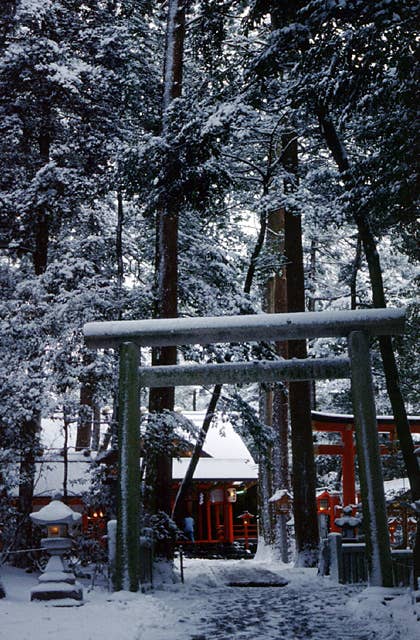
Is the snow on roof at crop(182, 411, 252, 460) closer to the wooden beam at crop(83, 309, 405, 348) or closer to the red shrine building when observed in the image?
the red shrine building

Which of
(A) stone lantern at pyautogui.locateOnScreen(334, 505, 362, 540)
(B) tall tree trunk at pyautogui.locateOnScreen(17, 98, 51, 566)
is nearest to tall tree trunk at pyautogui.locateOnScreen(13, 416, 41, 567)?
(B) tall tree trunk at pyautogui.locateOnScreen(17, 98, 51, 566)

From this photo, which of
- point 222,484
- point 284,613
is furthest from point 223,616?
point 222,484

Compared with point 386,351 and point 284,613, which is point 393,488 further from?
point 284,613

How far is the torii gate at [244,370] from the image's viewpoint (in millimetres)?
8383

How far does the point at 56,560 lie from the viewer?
29.8 ft

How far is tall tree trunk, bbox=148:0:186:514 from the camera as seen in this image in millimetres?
11602

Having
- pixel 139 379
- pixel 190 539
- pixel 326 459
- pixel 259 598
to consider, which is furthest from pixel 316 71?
pixel 326 459

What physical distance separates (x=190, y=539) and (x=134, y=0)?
1663cm

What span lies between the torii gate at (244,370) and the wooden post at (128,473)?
0.04 feet

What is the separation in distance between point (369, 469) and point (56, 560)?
448 cm

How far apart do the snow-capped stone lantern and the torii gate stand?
86 centimetres

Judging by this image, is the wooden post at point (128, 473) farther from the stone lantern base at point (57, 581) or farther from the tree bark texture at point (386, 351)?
the tree bark texture at point (386, 351)

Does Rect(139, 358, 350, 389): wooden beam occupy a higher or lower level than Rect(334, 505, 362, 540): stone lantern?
higher

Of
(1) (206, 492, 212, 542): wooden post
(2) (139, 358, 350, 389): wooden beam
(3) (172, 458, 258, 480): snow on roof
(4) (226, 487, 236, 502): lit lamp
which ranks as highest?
(2) (139, 358, 350, 389): wooden beam
